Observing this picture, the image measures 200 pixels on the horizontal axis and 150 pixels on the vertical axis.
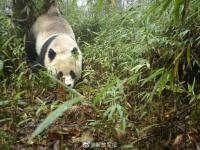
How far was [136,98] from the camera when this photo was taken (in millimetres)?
3234

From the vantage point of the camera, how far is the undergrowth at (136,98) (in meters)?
2.47

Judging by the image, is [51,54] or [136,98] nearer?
[136,98]

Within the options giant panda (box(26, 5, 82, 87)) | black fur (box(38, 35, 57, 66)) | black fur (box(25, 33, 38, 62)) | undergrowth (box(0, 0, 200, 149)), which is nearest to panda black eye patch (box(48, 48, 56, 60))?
giant panda (box(26, 5, 82, 87))

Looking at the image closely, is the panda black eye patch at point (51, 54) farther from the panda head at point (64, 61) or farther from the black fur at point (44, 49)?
the black fur at point (44, 49)

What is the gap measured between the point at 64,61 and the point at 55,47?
1.31 feet

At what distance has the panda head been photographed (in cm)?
512

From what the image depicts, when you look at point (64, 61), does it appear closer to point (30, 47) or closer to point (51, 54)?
point (51, 54)

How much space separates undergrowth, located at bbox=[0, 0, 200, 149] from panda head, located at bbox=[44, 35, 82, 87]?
0.53 meters

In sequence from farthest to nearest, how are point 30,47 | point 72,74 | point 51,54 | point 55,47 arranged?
1. point 30,47
2. point 55,47
3. point 51,54
4. point 72,74

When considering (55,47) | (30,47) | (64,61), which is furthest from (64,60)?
(30,47)

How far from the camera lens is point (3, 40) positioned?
4859 millimetres

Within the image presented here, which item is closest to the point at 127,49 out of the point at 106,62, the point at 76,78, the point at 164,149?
the point at 106,62

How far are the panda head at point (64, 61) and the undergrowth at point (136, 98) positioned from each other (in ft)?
1.75

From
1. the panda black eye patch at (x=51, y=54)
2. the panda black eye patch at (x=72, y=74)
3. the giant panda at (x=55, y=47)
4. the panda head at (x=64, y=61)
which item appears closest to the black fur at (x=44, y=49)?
the giant panda at (x=55, y=47)
